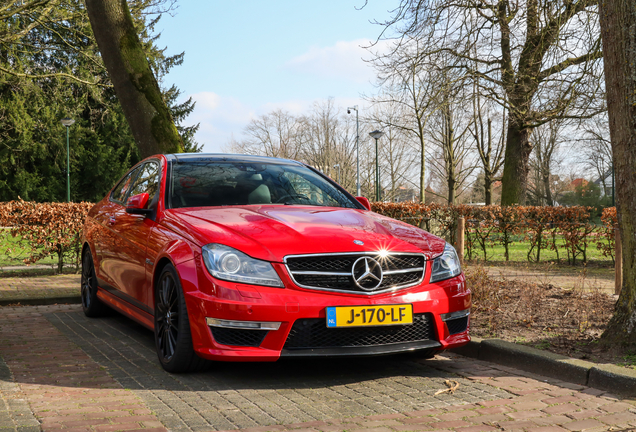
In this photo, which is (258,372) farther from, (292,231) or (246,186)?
(246,186)

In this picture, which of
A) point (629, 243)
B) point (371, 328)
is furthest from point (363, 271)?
point (629, 243)

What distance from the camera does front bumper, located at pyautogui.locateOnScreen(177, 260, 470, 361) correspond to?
412cm

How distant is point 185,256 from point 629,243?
3396mm

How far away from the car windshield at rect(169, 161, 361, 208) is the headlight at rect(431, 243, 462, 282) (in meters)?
1.27

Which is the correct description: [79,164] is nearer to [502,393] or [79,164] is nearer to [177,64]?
[177,64]

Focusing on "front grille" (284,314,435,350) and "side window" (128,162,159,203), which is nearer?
"front grille" (284,314,435,350)

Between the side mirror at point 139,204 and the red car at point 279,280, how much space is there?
0.04 ft

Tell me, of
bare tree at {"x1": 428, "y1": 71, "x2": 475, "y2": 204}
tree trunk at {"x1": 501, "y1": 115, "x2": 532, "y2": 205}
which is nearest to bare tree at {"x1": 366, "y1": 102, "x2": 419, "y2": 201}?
bare tree at {"x1": 428, "y1": 71, "x2": 475, "y2": 204}

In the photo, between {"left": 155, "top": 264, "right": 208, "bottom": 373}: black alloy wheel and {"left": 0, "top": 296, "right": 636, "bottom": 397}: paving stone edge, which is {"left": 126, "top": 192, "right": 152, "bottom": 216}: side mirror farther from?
{"left": 0, "top": 296, "right": 636, "bottom": 397}: paving stone edge

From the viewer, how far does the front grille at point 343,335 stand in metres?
4.18

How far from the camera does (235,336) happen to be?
13.8 feet

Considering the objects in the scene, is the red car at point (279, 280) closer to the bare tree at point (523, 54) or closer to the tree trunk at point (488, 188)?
the bare tree at point (523, 54)

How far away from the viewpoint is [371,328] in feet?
14.0

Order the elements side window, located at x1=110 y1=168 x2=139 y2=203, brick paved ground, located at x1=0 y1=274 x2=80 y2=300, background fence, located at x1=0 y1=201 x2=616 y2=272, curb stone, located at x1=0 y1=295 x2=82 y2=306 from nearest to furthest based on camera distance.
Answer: side window, located at x1=110 y1=168 x2=139 y2=203 < curb stone, located at x1=0 y1=295 x2=82 y2=306 < brick paved ground, located at x1=0 y1=274 x2=80 y2=300 < background fence, located at x1=0 y1=201 x2=616 y2=272
